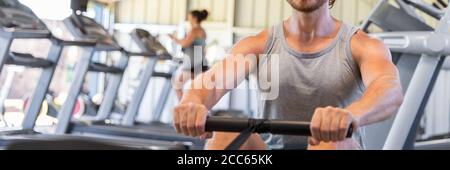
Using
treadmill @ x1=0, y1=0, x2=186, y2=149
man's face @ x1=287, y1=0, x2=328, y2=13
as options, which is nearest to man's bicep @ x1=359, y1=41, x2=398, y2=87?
man's face @ x1=287, y1=0, x2=328, y2=13

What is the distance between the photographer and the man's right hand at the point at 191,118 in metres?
0.86

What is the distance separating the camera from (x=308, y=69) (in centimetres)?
113

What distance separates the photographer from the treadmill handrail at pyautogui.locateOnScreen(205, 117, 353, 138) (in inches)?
31.7

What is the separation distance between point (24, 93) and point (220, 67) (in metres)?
3.97

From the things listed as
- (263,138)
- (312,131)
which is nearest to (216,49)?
(263,138)

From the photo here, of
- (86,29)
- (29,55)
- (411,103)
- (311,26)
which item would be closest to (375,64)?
(311,26)

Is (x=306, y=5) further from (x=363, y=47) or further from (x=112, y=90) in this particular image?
(x=112, y=90)

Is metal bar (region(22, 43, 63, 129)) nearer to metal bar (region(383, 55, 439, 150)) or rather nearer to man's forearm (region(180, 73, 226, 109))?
metal bar (region(383, 55, 439, 150))

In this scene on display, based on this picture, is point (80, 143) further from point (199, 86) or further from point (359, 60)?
point (359, 60)

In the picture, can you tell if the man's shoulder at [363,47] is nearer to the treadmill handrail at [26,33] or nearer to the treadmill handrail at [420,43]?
the treadmill handrail at [420,43]

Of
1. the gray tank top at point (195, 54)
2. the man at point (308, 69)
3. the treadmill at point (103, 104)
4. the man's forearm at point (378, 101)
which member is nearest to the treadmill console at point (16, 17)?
the treadmill at point (103, 104)

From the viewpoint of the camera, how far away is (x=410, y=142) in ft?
7.23

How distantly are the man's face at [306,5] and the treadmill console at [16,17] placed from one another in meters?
1.78

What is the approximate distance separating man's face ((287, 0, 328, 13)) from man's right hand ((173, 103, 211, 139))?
26 cm
